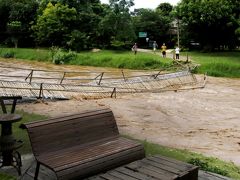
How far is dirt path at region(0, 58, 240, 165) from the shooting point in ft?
33.3

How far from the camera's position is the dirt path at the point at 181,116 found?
1014 cm

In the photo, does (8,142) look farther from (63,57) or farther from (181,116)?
(63,57)

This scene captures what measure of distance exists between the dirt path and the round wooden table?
A: 4.63 m

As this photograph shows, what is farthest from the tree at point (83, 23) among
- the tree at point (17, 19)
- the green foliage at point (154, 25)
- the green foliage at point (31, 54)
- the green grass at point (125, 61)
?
the green foliage at point (154, 25)

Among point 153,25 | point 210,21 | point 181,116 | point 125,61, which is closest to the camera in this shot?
point 181,116

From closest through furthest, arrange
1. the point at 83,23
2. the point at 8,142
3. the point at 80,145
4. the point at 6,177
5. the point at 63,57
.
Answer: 1. the point at 80,145
2. the point at 6,177
3. the point at 8,142
4. the point at 63,57
5. the point at 83,23

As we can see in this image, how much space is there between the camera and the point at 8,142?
554 cm

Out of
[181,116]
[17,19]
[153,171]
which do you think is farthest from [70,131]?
[17,19]

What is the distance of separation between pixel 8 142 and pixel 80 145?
47.0 inches

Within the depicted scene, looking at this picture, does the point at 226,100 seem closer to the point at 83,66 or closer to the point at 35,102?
the point at 35,102

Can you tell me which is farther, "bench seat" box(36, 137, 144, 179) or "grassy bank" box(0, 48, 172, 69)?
"grassy bank" box(0, 48, 172, 69)

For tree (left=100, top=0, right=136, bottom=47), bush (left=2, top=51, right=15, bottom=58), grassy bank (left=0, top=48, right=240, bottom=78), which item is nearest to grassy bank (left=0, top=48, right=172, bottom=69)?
grassy bank (left=0, top=48, right=240, bottom=78)

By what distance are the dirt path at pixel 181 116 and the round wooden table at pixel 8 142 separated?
463 centimetres

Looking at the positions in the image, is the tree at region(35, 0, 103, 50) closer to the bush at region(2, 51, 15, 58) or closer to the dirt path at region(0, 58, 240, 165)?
the bush at region(2, 51, 15, 58)
